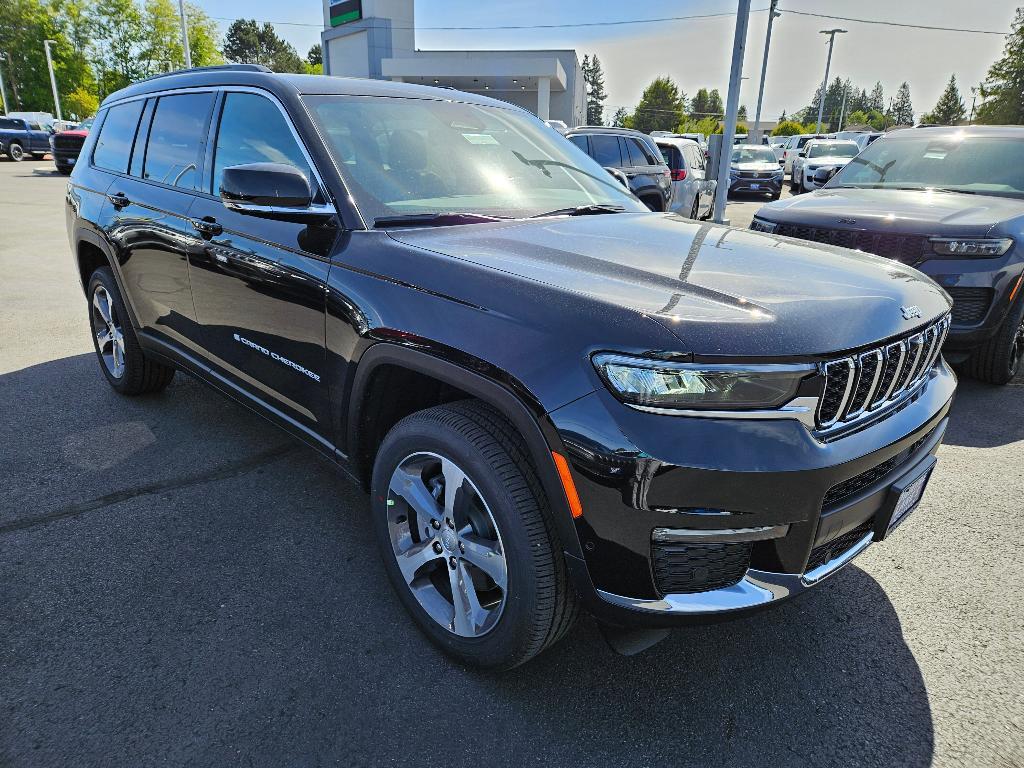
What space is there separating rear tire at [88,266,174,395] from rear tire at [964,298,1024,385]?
5423 mm

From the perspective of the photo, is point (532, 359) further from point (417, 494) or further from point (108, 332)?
point (108, 332)

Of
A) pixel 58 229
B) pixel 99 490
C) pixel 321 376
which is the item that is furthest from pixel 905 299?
pixel 58 229

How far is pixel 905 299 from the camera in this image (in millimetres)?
2127

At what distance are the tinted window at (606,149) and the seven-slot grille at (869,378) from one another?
9598mm

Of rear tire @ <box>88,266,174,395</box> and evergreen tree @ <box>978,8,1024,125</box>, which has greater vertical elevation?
evergreen tree @ <box>978,8,1024,125</box>

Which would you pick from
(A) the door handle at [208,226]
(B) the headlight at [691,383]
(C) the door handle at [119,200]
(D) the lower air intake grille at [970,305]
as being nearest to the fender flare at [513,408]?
(B) the headlight at [691,383]

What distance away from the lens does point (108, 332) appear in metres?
4.49

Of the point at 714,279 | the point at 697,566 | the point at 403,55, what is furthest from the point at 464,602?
the point at 403,55

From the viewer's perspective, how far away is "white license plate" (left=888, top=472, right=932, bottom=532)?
2.05 meters

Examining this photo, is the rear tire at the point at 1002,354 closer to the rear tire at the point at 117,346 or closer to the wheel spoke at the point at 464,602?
the wheel spoke at the point at 464,602

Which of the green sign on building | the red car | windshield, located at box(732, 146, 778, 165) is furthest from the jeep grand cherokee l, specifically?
the green sign on building

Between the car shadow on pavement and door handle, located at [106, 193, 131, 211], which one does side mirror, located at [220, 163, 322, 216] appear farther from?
door handle, located at [106, 193, 131, 211]

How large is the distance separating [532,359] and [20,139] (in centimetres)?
3361

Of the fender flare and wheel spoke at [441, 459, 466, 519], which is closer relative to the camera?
the fender flare
